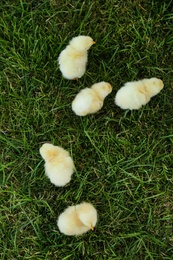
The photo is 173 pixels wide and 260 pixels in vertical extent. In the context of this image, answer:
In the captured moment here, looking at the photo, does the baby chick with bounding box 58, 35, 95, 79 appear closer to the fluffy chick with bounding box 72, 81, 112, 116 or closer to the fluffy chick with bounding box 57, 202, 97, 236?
the fluffy chick with bounding box 72, 81, 112, 116

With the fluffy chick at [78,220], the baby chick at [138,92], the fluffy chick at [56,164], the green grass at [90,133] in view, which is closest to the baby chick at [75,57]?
the green grass at [90,133]

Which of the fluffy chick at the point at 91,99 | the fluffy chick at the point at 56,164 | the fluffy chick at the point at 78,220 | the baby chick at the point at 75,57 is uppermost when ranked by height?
the baby chick at the point at 75,57

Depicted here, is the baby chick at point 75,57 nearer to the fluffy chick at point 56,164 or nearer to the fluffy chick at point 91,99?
the fluffy chick at point 91,99

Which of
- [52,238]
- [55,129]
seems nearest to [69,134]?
[55,129]

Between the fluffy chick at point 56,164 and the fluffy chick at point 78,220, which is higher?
the fluffy chick at point 56,164

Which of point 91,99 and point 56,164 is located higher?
point 91,99

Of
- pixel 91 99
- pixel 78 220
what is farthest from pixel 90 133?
pixel 78 220

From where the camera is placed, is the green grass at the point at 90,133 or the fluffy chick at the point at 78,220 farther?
the green grass at the point at 90,133

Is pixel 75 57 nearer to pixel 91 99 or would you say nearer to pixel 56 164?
pixel 91 99
